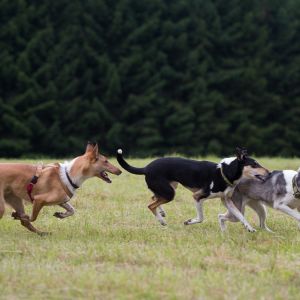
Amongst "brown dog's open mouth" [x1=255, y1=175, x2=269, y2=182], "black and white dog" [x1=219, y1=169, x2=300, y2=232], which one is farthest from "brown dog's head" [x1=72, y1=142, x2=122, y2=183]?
"brown dog's open mouth" [x1=255, y1=175, x2=269, y2=182]

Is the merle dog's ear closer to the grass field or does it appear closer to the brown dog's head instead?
the grass field

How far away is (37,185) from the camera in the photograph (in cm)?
863

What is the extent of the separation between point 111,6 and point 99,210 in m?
23.0

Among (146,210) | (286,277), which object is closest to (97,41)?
(146,210)

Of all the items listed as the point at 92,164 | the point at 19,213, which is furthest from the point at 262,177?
the point at 19,213

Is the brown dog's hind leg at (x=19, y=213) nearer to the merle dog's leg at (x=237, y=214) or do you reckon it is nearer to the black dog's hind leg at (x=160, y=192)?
the black dog's hind leg at (x=160, y=192)

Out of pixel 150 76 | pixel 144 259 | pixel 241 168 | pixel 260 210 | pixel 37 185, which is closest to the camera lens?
pixel 144 259

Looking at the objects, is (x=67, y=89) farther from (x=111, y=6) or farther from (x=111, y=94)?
(x=111, y=6)

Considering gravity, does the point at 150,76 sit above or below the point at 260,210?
above

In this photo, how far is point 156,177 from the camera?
947 cm

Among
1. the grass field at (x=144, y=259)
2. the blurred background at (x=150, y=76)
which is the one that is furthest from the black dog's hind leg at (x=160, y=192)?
the blurred background at (x=150, y=76)

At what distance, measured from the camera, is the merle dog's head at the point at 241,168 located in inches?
363

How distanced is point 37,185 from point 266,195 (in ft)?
9.68

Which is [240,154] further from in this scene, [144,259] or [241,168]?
[144,259]
